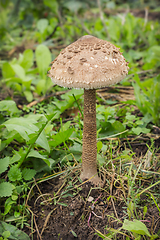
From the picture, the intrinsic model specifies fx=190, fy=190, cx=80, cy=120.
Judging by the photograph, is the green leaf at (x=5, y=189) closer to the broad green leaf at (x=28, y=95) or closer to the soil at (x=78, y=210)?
the soil at (x=78, y=210)

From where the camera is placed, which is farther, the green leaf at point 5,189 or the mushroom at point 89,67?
the green leaf at point 5,189

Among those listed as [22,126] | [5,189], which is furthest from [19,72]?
[5,189]

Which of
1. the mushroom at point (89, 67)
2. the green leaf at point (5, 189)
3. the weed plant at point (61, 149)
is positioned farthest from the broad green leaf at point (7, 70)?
the green leaf at point (5, 189)

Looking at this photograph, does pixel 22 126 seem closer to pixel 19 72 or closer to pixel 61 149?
pixel 61 149

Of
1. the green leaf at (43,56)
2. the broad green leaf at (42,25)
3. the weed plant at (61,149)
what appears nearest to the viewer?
the weed plant at (61,149)

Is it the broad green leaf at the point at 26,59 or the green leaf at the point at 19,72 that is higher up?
the broad green leaf at the point at 26,59

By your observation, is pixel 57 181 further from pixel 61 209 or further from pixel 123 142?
pixel 123 142

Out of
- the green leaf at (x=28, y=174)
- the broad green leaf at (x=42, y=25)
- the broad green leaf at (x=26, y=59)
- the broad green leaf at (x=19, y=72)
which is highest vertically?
the broad green leaf at (x=42, y=25)
